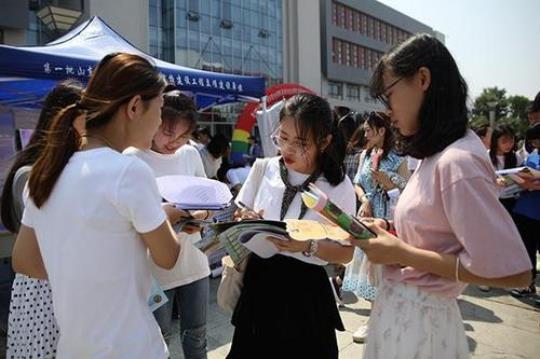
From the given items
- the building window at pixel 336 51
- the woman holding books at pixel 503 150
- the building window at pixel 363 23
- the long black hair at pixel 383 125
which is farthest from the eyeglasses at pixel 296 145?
the building window at pixel 363 23

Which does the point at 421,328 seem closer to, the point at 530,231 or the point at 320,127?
the point at 320,127

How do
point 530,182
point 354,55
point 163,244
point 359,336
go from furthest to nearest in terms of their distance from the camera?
point 354,55
point 530,182
point 359,336
point 163,244

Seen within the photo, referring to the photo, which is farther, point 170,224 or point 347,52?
point 347,52

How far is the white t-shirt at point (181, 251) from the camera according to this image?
6.38 ft

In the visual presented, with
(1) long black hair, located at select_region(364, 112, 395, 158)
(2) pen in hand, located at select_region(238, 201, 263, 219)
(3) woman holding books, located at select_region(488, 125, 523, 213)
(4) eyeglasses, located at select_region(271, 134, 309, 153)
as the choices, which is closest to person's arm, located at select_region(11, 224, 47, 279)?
(2) pen in hand, located at select_region(238, 201, 263, 219)

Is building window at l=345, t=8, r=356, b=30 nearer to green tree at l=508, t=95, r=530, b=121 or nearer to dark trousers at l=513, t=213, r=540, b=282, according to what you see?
green tree at l=508, t=95, r=530, b=121

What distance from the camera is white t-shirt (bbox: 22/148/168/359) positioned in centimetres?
105

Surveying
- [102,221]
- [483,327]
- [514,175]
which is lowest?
[483,327]

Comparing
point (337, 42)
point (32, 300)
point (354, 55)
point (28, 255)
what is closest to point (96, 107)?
point (28, 255)

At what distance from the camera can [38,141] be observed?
199 centimetres

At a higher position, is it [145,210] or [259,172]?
[259,172]

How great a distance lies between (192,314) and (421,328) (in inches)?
46.5

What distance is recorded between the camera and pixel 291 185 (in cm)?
178

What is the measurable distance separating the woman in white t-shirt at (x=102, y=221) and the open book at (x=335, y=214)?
0.39 metres
